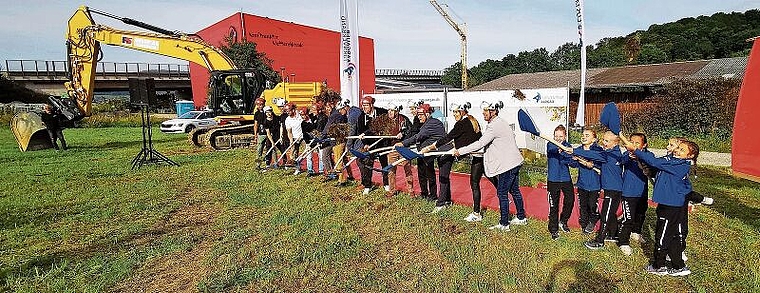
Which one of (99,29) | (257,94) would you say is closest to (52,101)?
(99,29)

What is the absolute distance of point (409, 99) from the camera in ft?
41.8

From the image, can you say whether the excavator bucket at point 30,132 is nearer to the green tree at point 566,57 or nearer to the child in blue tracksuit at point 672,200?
the child in blue tracksuit at point 672,200

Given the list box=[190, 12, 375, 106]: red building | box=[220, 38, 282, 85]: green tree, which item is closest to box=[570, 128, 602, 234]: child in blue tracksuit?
box=[220, 38, 282, 85]: green tree

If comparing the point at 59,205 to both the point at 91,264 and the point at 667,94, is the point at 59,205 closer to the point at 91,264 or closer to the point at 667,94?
the point at 91,264

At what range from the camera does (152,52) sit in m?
15.4

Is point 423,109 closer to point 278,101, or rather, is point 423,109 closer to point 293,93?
point 278,101

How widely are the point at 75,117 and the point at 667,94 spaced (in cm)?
2069

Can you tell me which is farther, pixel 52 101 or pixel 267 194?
pixel 52 101

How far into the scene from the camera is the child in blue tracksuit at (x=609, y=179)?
16.0 ft

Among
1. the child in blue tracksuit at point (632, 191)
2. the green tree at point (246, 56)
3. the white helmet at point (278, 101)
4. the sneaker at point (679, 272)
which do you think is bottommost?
the sneaker at point (679, 272)

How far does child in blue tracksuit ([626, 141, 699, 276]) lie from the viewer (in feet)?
13.7

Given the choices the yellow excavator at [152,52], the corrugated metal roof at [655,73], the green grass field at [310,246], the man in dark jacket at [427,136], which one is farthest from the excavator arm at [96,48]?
the corrugated metal roof at [655,73]

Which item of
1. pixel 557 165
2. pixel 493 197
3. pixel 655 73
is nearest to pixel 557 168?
pixel 557 165

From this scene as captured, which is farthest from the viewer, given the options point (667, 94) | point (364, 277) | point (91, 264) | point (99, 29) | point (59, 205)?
point (667, 94)
